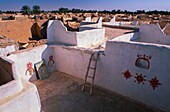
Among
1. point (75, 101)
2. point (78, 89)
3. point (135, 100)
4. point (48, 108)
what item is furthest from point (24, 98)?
point (135, 100)

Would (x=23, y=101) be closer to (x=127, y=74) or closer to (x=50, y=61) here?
(x=127, y=74)

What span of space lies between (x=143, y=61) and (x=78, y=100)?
11.5 feet

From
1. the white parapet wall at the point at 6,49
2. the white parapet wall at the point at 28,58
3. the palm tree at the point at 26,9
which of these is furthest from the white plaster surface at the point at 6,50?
the palm tree at the point at 26,9

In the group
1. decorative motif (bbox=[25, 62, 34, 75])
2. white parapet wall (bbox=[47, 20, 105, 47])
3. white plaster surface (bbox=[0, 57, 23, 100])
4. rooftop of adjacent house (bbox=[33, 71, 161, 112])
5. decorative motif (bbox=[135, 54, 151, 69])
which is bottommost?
rooftop of adjacent house (bbox=[33, 71, 161, 112])

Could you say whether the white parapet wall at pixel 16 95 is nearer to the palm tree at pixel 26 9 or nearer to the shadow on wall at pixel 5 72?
the shadow on wall at pixel 5 72

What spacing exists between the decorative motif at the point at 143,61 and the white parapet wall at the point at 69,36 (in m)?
4.27

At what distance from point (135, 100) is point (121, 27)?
9.67m

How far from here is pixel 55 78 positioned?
985cm

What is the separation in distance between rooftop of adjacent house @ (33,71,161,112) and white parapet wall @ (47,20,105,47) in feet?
8.60

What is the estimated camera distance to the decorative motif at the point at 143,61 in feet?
21.5

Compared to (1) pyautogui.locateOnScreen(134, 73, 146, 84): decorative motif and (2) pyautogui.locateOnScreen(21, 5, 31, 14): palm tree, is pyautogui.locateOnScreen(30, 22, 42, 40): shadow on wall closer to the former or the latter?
(1) pyautogui.locateOnScreen(134, 73, 146, 84): decorative motif

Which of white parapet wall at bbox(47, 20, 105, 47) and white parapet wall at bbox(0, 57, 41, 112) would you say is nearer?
white parapet wall at bbox(0, 57, 41, 112)

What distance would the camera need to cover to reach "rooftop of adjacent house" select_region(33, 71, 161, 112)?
694cm

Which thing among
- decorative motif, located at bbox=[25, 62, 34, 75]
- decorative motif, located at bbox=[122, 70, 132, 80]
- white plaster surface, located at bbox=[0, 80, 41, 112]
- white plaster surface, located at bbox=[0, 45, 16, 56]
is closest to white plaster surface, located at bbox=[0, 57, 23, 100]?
white plaster surface, located at bbox=[0, 80, 41, 112]
